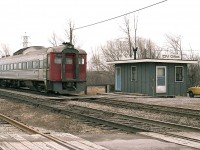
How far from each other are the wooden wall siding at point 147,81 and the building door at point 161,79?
0.27 meters

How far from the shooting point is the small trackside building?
83.7ft

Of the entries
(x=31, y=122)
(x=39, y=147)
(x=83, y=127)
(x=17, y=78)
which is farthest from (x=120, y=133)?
(x=17, y=78)

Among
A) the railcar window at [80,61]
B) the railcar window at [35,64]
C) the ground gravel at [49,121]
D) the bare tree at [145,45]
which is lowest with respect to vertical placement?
the ground gravel at [49,121]

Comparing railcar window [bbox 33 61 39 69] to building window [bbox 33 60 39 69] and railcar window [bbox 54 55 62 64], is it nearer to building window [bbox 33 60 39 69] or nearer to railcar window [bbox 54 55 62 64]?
building window [bbox 33 60 39 69]

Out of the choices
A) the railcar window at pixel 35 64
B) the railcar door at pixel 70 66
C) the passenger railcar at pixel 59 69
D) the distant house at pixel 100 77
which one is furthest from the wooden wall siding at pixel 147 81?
the distant house at pixel 100 77

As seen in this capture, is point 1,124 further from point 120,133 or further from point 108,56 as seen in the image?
point 108,56

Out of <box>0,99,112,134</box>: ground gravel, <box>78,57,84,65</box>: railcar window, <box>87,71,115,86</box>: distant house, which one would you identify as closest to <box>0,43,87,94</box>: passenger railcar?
<box>78,57,84,65</box>: railcar window

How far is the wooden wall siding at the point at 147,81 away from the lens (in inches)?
1003

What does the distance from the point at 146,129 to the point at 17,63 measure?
71.8ft

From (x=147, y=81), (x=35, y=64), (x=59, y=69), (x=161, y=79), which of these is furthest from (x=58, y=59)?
(x=161, y=79)

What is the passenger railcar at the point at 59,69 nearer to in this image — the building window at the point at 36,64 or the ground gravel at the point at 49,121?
the building window at the point at 36,64

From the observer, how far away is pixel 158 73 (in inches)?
1024

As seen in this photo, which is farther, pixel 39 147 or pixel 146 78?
pixel 146 78

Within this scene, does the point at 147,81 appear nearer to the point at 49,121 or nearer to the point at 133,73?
the point at 133,73
